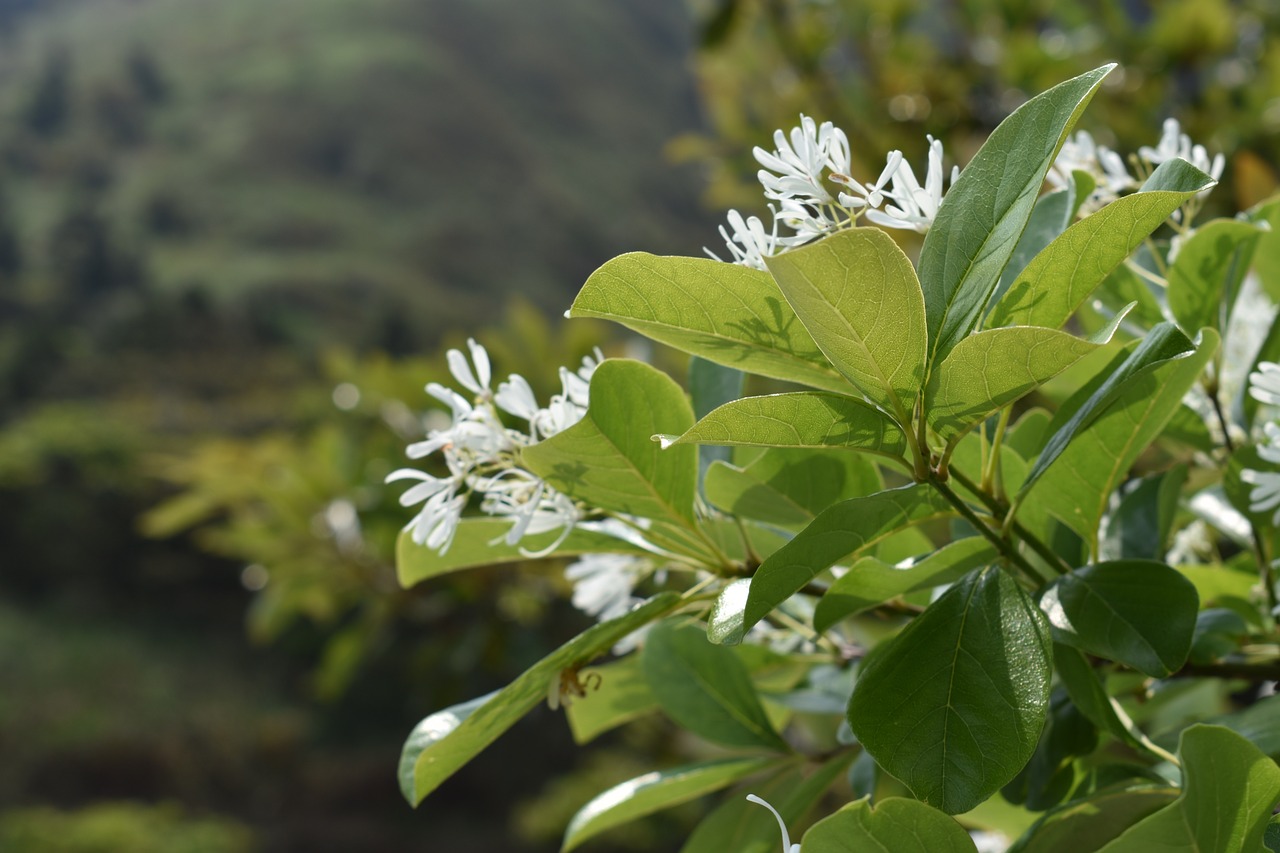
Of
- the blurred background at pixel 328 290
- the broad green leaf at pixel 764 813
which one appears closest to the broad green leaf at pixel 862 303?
the broad green leaf at pixel 764 813

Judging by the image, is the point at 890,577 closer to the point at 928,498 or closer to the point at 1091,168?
the point at 928,498

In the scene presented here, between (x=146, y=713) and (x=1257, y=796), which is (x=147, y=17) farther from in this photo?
(x=1257, y=796)

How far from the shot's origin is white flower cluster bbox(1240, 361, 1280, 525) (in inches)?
14.5

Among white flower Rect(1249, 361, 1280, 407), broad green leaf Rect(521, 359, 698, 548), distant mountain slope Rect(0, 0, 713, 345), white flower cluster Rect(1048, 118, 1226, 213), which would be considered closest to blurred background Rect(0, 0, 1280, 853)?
distant mountain slope Rect(0, 0, 713, 345)

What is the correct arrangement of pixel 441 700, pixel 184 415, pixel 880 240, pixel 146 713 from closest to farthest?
pixel 880 240, pixel 441 700, pixel 146 713, pixel 184 415

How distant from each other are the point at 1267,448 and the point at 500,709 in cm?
31

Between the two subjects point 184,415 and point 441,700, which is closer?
point 441,700

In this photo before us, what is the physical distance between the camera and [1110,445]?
0.42m

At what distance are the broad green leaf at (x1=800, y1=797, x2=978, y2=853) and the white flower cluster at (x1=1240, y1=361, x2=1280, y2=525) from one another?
0.19 meters

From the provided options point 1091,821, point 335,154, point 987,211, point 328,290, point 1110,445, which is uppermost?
point 335,154

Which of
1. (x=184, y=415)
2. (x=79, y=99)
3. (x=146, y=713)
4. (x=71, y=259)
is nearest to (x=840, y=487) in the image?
(x=146, y=713)

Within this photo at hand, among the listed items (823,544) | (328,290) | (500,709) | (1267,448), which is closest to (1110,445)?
(1267,448)

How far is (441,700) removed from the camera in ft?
6.51

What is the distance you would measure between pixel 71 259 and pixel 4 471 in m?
9.19
